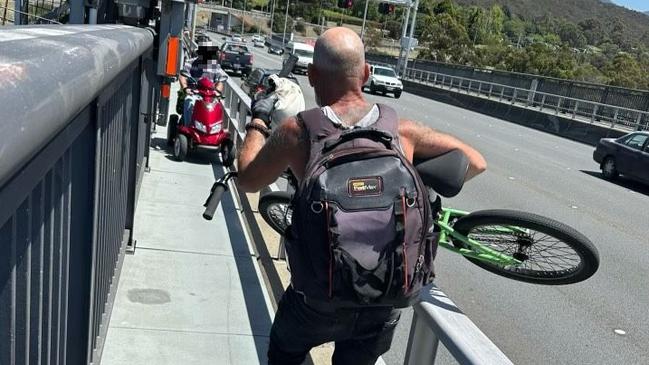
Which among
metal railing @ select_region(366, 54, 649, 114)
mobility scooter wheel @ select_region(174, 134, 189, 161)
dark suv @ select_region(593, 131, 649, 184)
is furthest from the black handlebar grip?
metal railing @ select_region(366, 54, 649, 114)

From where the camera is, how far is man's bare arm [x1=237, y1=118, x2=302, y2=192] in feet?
8.63

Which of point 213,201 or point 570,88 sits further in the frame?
point 570,88

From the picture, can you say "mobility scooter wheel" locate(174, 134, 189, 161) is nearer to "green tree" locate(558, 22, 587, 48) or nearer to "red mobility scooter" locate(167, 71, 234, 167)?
"red mobility scooter" locate(167, 71, 234, 167)

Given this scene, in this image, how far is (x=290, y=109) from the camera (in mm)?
4449

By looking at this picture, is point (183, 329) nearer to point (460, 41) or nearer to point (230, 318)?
point (230, 318)

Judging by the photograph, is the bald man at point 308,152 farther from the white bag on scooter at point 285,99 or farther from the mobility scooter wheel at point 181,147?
the mobility scooter wheel at point 181,147

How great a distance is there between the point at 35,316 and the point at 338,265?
0.97 meters

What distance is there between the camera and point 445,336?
95.4 inches

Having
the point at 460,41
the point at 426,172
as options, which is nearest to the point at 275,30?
the point at 460,41

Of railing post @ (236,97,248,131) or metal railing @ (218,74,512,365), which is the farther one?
railing post @ (236,97,248,131)

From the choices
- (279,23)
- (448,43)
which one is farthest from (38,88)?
(279,23)

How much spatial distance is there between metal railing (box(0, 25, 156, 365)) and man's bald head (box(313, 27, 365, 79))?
2.38 feet

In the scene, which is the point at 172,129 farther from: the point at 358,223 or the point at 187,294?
the point at 358,223

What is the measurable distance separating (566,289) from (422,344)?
17.0ft
